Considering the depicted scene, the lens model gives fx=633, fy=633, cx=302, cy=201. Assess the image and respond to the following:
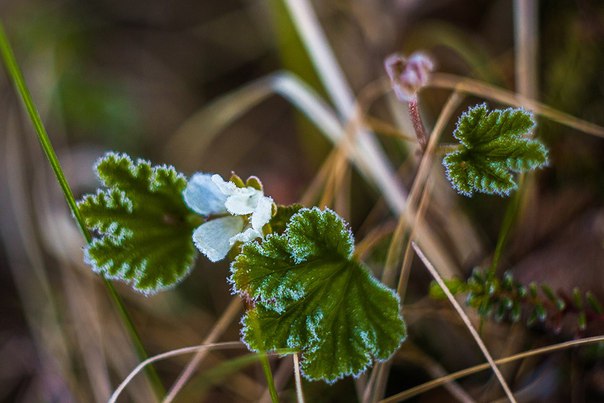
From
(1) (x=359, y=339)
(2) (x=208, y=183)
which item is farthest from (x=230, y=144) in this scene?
(1) (x=359, y=339)

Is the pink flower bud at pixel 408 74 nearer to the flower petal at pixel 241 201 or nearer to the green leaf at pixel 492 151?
the green leaf at pixel 492 151

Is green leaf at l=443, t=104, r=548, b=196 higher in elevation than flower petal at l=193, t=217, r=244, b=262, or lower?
lower

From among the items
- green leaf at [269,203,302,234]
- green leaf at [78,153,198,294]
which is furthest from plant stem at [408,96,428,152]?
green leaf at [78,153,198,294]

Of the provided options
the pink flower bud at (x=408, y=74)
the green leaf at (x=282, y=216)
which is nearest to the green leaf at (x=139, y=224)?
the green leaf at (x=282, y=216)

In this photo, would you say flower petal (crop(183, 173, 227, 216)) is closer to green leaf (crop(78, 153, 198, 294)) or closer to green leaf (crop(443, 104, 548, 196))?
green leaf (crop(78, 153, 198, 294))

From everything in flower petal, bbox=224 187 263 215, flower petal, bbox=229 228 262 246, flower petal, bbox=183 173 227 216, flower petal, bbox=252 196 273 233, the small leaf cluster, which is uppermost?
flower petal, bbox=183 173 227 216

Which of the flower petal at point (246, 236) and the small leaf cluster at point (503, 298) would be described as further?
the small leaf cluster at point (503, 298)
